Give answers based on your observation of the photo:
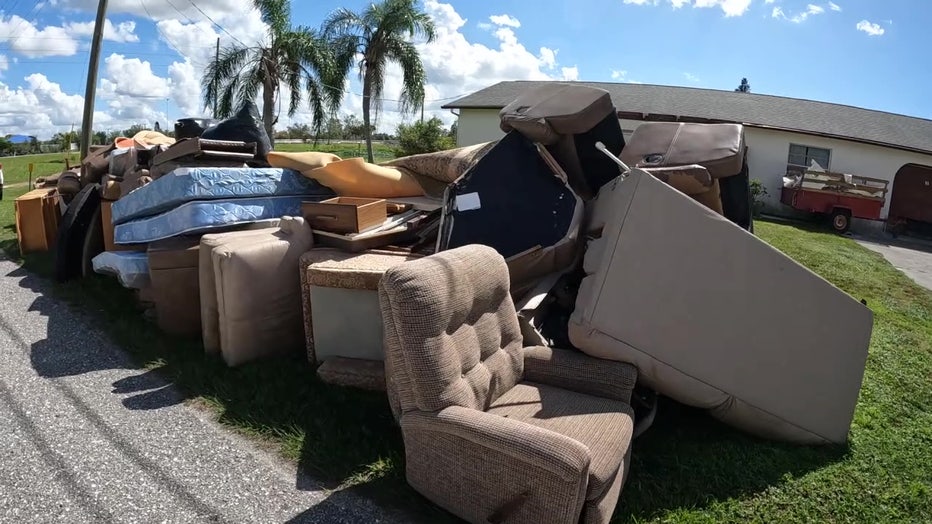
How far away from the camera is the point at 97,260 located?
177 inches

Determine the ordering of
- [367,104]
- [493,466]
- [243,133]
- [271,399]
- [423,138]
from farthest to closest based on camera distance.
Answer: [423,138]
[367,104]
[243,133]
[271,399]
[493,466]

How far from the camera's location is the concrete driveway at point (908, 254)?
934 cm

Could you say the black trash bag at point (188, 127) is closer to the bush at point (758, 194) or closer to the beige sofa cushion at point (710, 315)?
the beige sofa cushion at point (710, 315)

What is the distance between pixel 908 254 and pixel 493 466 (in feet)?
43.8

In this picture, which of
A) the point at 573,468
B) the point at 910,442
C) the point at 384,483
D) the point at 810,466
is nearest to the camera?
the point at 573,468

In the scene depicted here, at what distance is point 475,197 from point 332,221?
907mm

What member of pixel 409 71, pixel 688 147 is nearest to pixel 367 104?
pixel 409 71

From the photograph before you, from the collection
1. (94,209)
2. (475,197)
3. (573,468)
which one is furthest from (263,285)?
(94,209)

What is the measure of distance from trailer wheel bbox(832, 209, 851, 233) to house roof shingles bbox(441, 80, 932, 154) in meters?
2.90

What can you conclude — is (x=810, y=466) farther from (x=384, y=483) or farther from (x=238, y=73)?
(x=238, y=73)

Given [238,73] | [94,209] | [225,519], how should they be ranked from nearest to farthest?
[225,519] < [94,209] < [238,73]

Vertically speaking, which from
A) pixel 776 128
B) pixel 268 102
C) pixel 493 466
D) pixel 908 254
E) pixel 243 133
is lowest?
pixel 908 254

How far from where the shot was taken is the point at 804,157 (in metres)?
16.1

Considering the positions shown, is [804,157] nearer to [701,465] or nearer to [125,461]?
[701,465]
